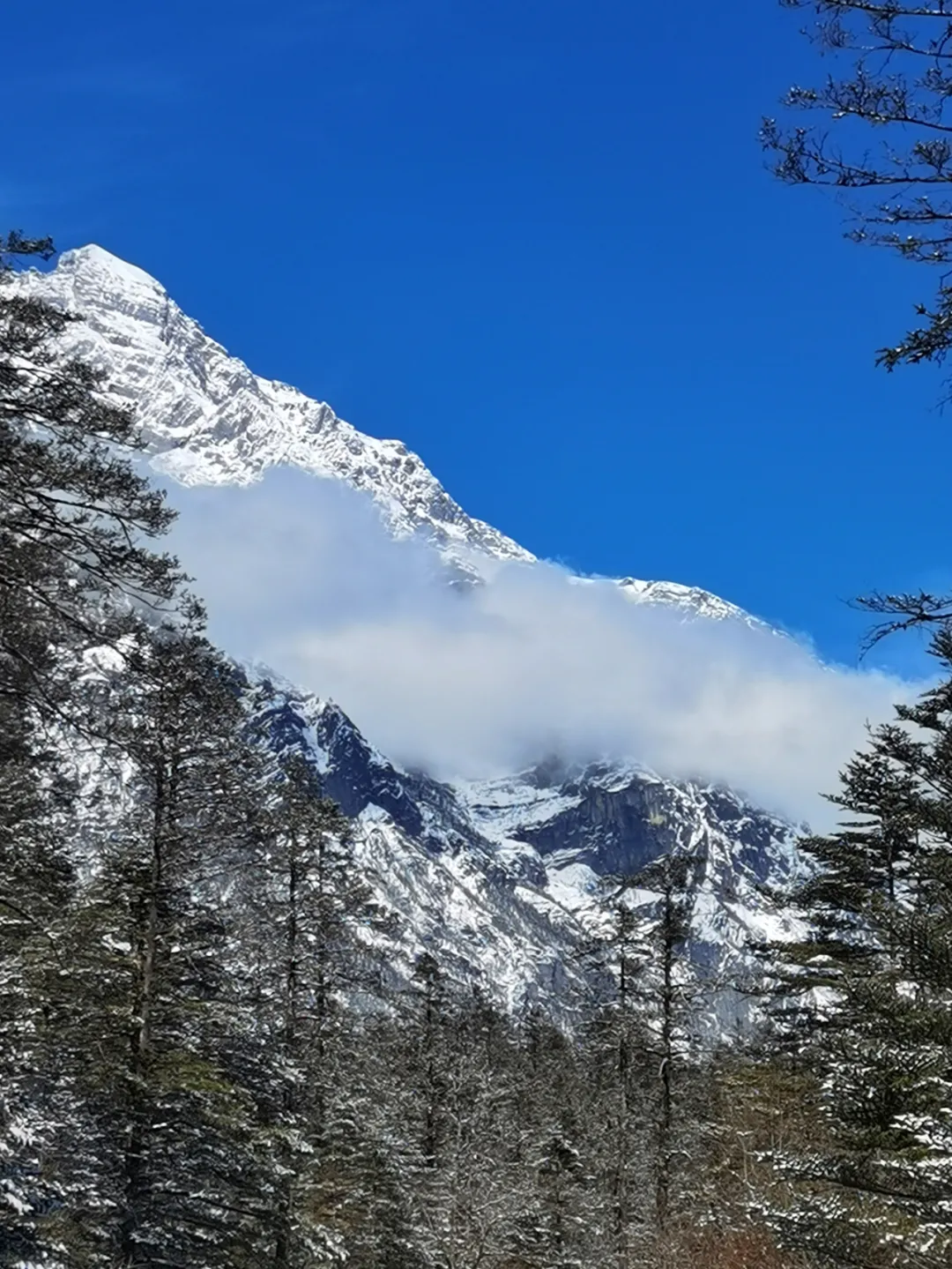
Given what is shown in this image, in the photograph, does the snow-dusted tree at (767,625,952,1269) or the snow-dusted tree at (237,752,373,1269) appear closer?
the snow-dusted tree at (767,625,952,1269)

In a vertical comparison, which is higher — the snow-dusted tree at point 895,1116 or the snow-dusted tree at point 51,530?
the snow-dusted tree at point 51,530

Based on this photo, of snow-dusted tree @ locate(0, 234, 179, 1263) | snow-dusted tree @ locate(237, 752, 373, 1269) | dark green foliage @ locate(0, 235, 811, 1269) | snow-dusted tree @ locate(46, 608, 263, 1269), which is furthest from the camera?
snow-dusted tree @ locate(237, 752, 373, 1269)

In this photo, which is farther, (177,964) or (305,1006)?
(305,1006)

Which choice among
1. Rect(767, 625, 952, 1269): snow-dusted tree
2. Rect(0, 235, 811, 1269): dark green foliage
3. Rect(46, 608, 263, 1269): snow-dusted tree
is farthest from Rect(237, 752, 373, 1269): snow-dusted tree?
Rect(767, 625, 952, 1269): snow-dusted tree

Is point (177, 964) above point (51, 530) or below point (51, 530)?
below

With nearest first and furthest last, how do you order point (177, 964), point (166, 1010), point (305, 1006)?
point (166, 1010), point (177, 964), point (305, 1006)

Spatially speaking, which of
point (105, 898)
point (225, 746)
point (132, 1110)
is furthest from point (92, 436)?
point (132, 1110)

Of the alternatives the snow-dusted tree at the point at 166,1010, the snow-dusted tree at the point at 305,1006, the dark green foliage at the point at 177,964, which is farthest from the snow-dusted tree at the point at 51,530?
the snow-dusted tree at the point at 305,1006

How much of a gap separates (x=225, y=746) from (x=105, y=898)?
3373 millimetres

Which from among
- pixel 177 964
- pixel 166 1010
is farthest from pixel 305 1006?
pixel 166 1010

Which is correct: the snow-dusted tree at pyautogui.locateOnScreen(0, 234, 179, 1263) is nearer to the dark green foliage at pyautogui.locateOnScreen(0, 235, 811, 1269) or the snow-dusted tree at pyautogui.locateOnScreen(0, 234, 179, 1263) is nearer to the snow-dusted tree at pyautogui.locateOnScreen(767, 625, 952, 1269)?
the dark green foliage at pyautogui.locateOnScreen(0, 235, 811, 1269)

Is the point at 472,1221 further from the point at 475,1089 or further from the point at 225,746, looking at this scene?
the point at 225,746

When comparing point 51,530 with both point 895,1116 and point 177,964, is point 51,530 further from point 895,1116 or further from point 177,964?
point 177,964

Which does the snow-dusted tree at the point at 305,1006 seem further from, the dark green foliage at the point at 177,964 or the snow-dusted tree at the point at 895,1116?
the snow-dusted tree at the point at 895,1116
